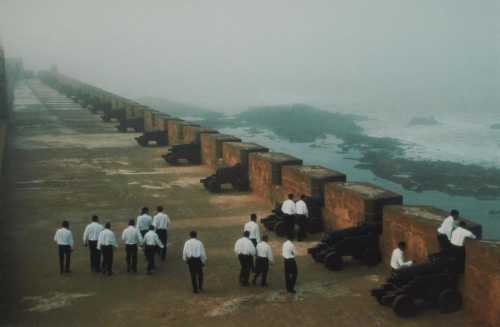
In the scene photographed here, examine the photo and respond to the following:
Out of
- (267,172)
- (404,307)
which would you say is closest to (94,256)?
(404,307)

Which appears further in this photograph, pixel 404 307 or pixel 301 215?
pixel 301 215

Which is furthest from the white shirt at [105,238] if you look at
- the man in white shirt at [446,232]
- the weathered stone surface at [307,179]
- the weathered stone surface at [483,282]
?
the weathered stone surface at [483,282]

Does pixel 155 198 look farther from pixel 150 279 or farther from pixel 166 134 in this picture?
pixel 166 134

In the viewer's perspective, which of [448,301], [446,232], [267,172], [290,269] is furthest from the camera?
[267,172]

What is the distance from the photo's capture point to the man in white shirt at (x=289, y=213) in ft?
34.0

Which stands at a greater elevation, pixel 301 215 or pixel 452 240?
pixel 452 240

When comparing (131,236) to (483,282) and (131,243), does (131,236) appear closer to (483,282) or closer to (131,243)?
(131,243)

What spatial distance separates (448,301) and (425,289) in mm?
312

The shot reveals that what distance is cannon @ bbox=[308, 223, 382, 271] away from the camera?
8.86 metres

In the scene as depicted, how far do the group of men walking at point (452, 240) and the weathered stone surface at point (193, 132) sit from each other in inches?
490

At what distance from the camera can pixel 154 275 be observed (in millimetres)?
8766

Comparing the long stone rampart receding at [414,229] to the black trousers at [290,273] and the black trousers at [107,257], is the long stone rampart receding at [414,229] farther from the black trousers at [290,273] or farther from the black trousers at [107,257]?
the black trousers at [107,257]

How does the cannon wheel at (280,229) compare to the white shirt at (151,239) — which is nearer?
the white shirt at (151,239)

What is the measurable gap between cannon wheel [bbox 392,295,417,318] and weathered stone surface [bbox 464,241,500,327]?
71 cm
